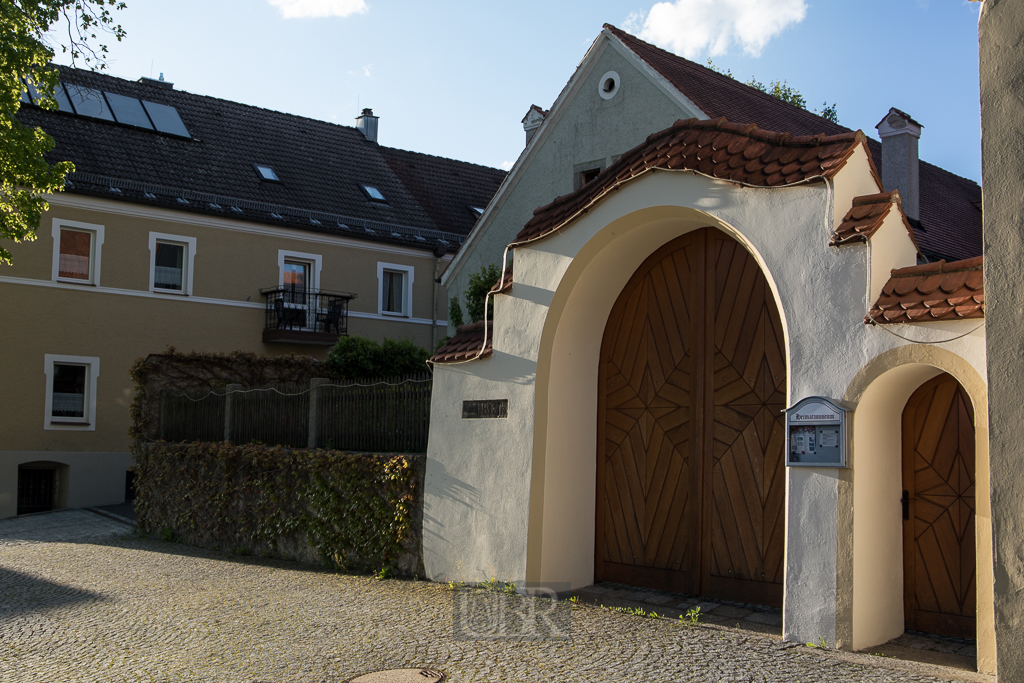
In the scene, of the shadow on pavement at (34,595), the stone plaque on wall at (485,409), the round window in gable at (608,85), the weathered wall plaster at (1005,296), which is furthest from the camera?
Result: the round window in gable at (608,85)

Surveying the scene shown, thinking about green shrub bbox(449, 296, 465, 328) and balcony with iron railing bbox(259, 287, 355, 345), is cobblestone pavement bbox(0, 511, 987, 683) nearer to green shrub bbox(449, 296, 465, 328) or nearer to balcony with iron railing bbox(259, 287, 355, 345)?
green shrub bbox(449, 296, 465, 328)

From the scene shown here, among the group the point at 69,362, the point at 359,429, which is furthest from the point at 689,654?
the point at 69,362

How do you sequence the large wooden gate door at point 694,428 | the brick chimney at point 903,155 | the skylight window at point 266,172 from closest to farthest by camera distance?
the large wooden gate door at point 694,428, the brick chimney at point 903,155, the skylight window at point 266,172

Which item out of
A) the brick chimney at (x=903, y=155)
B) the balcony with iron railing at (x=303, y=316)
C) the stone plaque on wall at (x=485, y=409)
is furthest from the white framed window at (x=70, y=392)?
the brick chimney at (x=903, y=155)

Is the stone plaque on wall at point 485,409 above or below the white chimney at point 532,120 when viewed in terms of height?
below

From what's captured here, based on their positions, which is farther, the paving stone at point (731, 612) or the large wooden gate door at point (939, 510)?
the paving stone at point (731, 612)

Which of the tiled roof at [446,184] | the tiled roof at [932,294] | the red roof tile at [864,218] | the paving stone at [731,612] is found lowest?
the paving stone at [731,612]

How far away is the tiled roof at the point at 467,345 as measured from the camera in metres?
9.68

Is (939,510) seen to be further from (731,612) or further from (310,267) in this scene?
(310,267)

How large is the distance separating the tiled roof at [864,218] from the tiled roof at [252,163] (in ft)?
63.8

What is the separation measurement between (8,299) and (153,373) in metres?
6.88

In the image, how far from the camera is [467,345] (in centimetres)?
998

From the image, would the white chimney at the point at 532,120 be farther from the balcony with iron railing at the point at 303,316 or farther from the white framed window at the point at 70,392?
the white framed window at the point at 70,392

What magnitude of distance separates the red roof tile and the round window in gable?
11.0m
